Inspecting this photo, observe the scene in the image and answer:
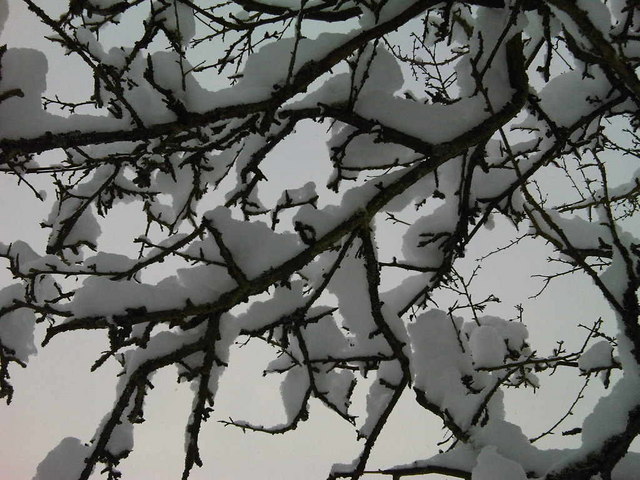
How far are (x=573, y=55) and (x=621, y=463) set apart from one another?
6.11 feet

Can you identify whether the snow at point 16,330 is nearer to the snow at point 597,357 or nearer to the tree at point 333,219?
the tree at point 333,219

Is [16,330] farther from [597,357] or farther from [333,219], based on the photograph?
[597,357]

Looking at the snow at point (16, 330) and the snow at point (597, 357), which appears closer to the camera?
the snow at point (597, 357)

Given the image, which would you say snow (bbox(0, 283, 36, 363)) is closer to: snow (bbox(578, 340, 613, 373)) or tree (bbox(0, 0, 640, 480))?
tree (bbox(0, 0, 640, 480))

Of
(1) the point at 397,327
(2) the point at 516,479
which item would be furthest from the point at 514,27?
(2) the point at 516,479

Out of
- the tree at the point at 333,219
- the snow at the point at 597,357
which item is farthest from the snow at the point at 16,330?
the snow at the point at 597,357

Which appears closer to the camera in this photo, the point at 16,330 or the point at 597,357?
the point at 597,357

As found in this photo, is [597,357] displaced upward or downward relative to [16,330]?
downward

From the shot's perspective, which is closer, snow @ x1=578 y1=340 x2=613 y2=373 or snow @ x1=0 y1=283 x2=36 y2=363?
snow @ x1=578 y1=340 x2=613 y2=373

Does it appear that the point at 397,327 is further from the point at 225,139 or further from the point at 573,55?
the point at 573,55

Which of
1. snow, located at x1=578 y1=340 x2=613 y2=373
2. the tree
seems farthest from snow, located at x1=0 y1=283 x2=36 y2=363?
snow, located at x1=578 y1=340 x2=613 y2=373

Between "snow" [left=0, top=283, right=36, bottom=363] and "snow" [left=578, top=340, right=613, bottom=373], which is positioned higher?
"snow" [left=0, top=283, right=36, bottom=363]

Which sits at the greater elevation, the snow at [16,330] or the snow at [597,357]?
the snow at [16,330]

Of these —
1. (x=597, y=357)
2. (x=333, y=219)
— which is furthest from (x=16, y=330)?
(x=597, y=357)
